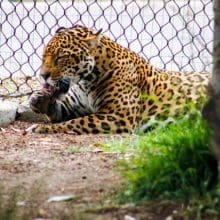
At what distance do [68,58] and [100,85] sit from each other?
33cm

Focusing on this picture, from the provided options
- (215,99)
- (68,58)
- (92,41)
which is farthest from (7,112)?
(215,99)

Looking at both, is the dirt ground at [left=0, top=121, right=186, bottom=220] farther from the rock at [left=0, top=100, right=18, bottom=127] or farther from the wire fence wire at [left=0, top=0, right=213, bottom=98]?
the wire fence wire at [left=0, top=0, right=213, bottom=98]

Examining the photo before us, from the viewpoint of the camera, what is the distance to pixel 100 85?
8.88m

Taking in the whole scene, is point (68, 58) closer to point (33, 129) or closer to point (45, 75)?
point (45, 75)

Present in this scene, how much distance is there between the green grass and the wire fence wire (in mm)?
1485

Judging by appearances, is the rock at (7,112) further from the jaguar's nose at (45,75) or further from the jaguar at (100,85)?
the jaguar's nose at (45,75)

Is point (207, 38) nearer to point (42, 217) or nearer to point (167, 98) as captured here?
point (167, 98)

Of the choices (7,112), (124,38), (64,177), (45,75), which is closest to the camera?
(64,177)

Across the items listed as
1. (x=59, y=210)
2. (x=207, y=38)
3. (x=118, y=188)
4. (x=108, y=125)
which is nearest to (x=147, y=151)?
(x=118, y=188)

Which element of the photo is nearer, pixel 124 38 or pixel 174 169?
pixel 174 169

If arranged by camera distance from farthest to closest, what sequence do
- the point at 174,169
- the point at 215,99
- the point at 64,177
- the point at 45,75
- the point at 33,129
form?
the point at 45,75 < the point at 33,129 < the point at 64,177 < the point at 174,169 < the point at 215,99

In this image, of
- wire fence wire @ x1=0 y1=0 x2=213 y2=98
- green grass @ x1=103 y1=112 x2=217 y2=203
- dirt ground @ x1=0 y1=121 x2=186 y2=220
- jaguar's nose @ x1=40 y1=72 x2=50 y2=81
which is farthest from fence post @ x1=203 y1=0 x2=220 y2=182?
jaguar's nose @ x1=40 y1=72 x2=50 y2=81

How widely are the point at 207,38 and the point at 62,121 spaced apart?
3130 millimetres

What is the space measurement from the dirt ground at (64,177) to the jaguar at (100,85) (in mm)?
467
